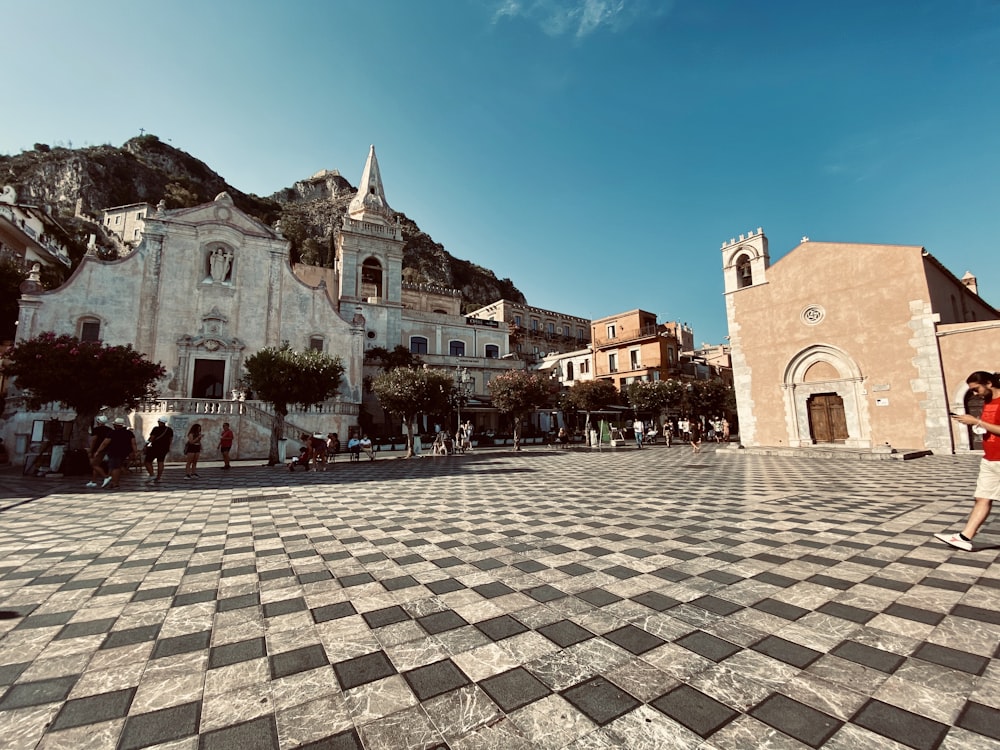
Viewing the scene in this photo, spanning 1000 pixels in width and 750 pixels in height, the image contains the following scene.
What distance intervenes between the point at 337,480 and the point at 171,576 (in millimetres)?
7303

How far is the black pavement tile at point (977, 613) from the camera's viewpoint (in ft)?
9.20

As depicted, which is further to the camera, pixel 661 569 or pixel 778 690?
pixel 661 569

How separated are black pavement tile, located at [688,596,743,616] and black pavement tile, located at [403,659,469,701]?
1.90 m

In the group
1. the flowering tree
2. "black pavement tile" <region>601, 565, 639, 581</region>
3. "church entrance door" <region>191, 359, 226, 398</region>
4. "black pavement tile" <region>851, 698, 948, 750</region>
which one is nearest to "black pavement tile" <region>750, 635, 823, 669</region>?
"black pavement tile" <region>851, 698, 948, 750</region>

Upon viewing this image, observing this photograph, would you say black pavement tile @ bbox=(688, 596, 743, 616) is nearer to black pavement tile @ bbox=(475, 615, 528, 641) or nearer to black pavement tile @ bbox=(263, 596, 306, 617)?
black pavement tile @ bbox=(475, 615, 528, 641)

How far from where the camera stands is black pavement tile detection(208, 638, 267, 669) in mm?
2445

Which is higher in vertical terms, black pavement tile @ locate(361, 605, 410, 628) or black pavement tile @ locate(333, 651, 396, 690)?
black pavement tile @ locate(333, 651, 396, 690)

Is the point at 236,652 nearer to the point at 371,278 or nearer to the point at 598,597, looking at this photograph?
the point at 598,597

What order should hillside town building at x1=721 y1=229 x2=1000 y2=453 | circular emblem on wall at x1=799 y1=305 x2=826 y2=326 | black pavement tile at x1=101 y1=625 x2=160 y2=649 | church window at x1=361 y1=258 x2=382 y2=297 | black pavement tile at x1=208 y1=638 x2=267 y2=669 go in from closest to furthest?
black pavement tile at x1=208 y1=638 x2=267 y2=669
black pavement tile at x1=101 y1=625 x2=160 y2=649
hillside town building at x1=721 y1=229 x2=1000 y2=453
circular emblem on wall at x1=799 y1=305 x2=826 y2=326
church window at x1=361 y1=258 x2=382 y2=297

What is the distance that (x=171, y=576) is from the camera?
389 centimetres

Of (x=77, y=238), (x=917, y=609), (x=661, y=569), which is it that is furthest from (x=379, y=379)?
(x=77, y=238)

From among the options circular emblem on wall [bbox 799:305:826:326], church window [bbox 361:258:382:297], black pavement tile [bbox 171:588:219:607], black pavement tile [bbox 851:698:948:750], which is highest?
church window [bbox 361:258:382:297]

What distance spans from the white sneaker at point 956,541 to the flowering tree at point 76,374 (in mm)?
18014

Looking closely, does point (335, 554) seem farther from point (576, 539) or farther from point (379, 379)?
point (379, 379)
